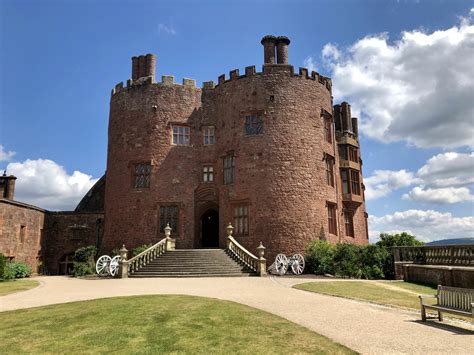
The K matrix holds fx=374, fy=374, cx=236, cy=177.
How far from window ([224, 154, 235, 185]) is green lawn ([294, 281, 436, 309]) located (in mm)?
11828

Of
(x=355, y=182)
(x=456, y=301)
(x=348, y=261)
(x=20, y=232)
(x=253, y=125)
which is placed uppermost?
(x=253, y=125)

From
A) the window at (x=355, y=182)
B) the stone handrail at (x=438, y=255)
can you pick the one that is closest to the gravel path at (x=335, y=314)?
the stone handrail at (x=438, y=255)

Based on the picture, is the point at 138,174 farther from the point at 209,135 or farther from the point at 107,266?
the point at 107,266

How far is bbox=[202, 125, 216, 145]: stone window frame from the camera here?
27.4m

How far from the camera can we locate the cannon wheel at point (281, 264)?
21.1 meters

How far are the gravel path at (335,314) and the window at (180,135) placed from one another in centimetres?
1400

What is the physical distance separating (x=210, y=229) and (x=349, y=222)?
10.9 m

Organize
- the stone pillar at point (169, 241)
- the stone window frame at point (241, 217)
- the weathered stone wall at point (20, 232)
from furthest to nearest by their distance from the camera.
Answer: the stone window frame at point (241, 217) → the weathered stone wall at point (20, 232) → the stone pillar at point (169, 241)

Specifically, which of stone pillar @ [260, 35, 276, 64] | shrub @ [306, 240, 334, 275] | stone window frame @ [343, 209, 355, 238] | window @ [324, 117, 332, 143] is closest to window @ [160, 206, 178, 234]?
shrub @ [306, 240, 334, 275]

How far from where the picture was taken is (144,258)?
20.5 m

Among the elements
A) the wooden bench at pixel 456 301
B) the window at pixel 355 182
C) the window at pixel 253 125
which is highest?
the window at pixel 253 125

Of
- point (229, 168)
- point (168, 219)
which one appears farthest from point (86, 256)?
point (229, 168)

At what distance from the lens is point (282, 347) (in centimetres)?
645

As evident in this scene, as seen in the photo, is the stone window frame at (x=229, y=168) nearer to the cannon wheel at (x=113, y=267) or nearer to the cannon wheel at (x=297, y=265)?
the cannon wheel at (x=297, y=265)
